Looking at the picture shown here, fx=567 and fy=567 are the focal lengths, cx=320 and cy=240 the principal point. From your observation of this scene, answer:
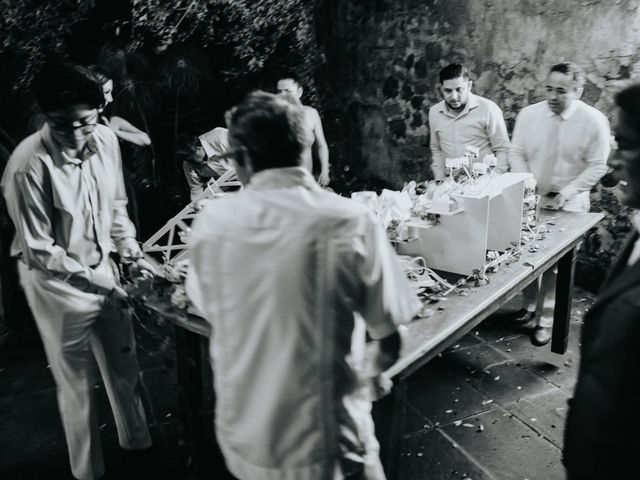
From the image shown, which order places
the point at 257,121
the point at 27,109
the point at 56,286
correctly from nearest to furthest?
the point at 257,121 < the point at 56,286 < the point at 27,109

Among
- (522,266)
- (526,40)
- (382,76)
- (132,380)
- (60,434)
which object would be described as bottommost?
(60,434)

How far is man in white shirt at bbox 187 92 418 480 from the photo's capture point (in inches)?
60.1

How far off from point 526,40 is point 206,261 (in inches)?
198

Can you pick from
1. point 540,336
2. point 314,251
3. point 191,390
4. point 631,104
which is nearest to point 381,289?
point 314,251

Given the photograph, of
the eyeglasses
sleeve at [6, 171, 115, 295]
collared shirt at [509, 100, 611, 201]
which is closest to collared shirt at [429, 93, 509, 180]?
collared shirt at [509, 100, 611, 201]

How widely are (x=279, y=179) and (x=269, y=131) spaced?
0.13 meters

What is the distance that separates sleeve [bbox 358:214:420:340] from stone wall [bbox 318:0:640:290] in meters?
3.01

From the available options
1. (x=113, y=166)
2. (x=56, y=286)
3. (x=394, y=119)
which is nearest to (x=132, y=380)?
(x=56, y=286)

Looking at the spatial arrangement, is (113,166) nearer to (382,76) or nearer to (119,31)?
(119,31)

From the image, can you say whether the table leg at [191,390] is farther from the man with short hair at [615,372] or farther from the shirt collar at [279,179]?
A: the man with short hair at [615,372]

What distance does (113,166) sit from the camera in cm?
293

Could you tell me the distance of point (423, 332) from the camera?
2.33m

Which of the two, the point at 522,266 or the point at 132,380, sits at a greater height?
the point at 522,266

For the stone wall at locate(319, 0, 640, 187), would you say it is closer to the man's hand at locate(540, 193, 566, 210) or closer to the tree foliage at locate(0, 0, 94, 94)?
the man's hand at locate(540, 193, 566, 210)
